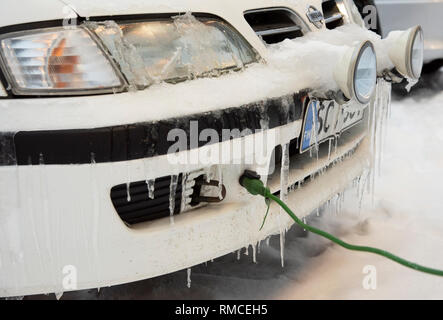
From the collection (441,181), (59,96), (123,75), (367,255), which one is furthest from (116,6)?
(441,181)

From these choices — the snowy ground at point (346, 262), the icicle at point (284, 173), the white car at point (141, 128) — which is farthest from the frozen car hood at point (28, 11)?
the snowy ground at point (346, 262)

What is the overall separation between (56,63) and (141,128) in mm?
319

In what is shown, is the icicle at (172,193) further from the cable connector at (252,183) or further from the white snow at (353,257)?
the white snow at (353,257)

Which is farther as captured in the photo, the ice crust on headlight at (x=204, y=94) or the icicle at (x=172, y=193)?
the icicle at (x=172, y=193)

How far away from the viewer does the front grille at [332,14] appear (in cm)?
256

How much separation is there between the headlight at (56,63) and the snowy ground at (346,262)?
98cm

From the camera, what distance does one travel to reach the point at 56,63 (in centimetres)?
148

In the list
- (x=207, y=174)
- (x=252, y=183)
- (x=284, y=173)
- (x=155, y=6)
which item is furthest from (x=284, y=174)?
(x=155, y=6)

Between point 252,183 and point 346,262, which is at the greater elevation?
point 252,183

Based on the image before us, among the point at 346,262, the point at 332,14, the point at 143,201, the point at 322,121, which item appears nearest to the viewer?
the point at 143,201

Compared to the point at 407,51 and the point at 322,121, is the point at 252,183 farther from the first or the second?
the point at 407,51

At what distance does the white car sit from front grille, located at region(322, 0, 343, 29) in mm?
658

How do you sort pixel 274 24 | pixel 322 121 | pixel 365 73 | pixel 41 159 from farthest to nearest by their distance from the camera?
pixel 274 24
pixel 322 121
pixel 365 73
pixel 41 159

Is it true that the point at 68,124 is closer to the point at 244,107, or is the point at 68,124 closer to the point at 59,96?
the point at 59,96
